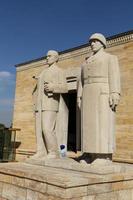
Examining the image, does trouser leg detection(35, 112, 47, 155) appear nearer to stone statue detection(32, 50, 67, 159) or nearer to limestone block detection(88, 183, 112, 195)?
stone statue detection(32, 50, 67, 159)

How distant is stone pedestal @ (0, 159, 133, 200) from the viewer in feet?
16.3

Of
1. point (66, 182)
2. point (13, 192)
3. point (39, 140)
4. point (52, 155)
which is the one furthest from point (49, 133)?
point (66, 182)

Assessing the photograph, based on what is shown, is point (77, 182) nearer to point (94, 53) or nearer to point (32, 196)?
point (32, 196)

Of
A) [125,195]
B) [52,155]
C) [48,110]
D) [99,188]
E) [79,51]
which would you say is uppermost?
[79,51]

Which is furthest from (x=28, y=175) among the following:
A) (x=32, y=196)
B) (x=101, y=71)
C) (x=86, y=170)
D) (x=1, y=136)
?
(x=1, y=136)

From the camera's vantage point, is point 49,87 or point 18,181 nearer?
point 18,181

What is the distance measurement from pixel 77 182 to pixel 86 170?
Answer: 862mm

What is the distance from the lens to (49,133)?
681 cm

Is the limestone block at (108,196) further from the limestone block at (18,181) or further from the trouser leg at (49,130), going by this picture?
the trouser leg at (49,130)

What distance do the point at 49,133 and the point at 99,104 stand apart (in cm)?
130

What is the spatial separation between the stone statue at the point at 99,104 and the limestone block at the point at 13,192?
51.7 inches

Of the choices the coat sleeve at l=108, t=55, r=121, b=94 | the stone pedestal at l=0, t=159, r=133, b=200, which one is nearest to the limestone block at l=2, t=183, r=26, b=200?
the stone pedestal at l=0, t=159, r=133, b=200

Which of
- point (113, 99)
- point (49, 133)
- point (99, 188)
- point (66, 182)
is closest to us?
point (66, 182)

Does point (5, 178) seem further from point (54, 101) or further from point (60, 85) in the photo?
point (60, 85)
